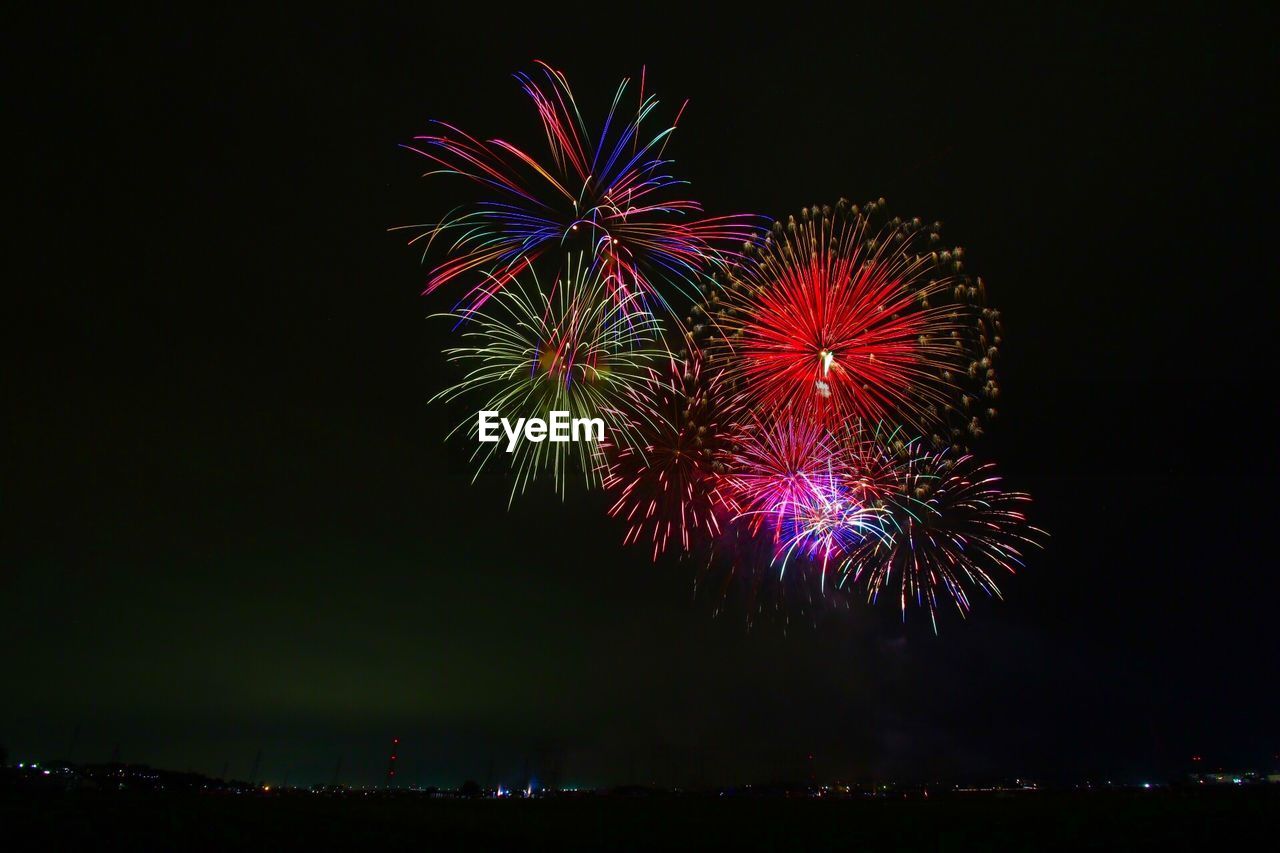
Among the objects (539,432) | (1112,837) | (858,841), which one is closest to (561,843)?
(858,841)

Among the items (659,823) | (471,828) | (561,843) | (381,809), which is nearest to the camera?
(561,843)

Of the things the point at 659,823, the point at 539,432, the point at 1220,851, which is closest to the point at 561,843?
the point at 659,823

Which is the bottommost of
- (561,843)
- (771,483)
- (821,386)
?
(561,843)

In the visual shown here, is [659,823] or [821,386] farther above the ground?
[821,386]

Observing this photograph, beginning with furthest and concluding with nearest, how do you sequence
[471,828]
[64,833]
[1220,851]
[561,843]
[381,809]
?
[381,809] → [471,828] → [561,843] → [1220,851] → [64,833]

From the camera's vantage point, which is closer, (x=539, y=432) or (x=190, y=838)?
(x=190, y=838)

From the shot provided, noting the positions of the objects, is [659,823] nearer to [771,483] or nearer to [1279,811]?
[771,483]

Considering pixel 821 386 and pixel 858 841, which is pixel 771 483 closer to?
pixel 821 386
